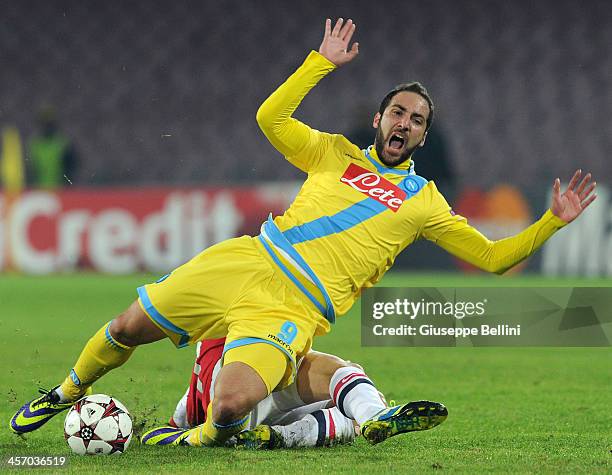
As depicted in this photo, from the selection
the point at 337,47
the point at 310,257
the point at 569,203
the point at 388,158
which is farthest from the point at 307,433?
the point at 337,47

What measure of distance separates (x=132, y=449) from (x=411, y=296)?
21.5 feet

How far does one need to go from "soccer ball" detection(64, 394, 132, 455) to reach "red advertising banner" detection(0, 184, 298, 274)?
378 inches

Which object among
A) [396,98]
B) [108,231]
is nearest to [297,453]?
[396,98]

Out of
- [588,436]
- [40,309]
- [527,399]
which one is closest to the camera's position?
[588,436]

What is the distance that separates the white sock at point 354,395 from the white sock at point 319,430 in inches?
3.2

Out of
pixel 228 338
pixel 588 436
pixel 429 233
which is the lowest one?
pixel 588 436

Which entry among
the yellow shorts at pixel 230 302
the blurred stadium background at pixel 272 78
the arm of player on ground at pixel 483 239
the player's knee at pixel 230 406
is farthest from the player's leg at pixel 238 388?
Answer: the blurred stadium background at pixel 272 78

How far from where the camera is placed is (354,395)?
15.3ft

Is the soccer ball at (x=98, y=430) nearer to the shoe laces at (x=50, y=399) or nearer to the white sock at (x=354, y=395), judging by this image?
the shoe laces at (x=50, y=399)

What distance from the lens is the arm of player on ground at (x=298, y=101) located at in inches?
193

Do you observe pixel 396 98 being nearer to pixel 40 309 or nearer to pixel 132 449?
pixel 132 449

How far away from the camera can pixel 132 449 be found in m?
4.73

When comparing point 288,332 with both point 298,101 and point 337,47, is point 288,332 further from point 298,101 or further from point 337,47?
point 337,47

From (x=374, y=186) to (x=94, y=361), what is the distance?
1.41 metres
